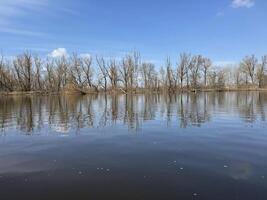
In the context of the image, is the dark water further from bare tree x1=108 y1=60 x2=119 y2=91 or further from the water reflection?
bare tree x1=108 y1=60 x2=119 y2=91

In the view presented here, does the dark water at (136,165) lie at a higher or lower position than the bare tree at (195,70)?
lower

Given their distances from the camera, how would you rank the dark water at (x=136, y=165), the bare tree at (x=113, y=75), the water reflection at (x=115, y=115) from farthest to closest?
the bare tree at (x=113, y=75) → the water reflection at (x=115, y=115) → the dark water at (x=136, y=165)

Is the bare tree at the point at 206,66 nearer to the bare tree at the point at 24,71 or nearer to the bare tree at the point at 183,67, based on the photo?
the bare tree at the point at 183,67

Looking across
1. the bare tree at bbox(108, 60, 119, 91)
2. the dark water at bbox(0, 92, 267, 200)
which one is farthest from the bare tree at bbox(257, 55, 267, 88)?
the dark water at bbox(0, 92, 267, 200)

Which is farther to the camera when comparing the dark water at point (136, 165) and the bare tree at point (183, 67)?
the bare tree at point (183, 67)

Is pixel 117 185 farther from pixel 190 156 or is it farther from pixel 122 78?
pixel 122 78

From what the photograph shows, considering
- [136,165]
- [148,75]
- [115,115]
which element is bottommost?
[136,165]

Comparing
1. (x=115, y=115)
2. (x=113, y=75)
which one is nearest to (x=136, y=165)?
(x=115, y=115)

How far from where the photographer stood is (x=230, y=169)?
8.12 m

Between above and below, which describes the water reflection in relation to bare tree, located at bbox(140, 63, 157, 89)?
below

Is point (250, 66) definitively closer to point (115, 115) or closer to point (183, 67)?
point (183, 67)

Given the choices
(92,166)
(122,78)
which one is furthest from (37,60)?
(92,166)

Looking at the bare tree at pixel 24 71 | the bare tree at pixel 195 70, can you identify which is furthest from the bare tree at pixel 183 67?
the bare tree at pixel 24 71

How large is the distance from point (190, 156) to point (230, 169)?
5.49ft
